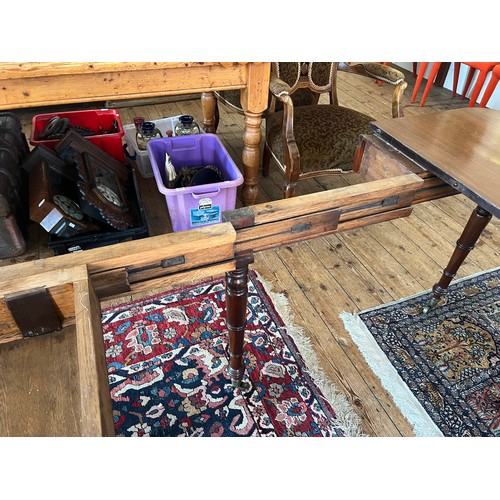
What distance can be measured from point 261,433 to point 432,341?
80cm

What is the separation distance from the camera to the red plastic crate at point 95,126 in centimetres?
215

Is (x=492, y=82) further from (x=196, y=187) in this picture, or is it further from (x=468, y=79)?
(x=196, y=187)

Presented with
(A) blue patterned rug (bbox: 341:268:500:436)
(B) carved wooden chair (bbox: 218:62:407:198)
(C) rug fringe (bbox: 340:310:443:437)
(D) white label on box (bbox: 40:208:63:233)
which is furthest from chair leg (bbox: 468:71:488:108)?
(D) white label on box (bbox: 40:208:63:233)

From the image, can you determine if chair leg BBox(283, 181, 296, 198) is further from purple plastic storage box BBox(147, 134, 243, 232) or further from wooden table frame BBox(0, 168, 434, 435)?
wooden table frame BBox(0, 168, 434, 435)

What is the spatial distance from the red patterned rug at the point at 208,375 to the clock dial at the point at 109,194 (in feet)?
1.64

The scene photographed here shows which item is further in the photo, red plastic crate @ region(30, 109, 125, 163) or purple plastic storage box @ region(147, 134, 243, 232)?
red plastic crate @ region(30, 109, 125, 163)

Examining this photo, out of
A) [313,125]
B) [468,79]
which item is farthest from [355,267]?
[468,79]

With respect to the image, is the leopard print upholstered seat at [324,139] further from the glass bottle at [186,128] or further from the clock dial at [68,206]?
the clock dial at [68,206]

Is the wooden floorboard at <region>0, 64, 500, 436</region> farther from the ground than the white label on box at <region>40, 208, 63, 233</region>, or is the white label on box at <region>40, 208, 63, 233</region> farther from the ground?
the white label on box at <region>40, 208, 63, 233</region>

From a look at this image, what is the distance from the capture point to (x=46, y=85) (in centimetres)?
147

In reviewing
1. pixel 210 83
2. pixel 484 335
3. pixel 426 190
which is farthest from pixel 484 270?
pixel 210 83

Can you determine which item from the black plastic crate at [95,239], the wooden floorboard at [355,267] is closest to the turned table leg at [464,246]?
the wooden floorboard at [355,267]

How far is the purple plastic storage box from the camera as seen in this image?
180 centimetres

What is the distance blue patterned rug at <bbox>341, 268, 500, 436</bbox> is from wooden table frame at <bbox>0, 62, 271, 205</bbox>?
3.65ft
